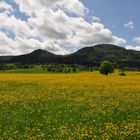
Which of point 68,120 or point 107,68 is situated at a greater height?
point 107,68

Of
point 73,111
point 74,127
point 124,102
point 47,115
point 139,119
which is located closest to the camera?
point 74,127

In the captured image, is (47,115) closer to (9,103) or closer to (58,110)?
(58,110)

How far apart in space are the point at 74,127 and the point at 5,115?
580cm

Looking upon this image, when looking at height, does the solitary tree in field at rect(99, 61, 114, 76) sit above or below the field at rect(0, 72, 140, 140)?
above

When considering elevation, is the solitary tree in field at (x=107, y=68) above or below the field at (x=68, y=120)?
above

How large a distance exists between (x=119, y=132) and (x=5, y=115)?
8009mm

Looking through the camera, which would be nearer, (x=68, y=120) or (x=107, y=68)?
(x=68, y=120)

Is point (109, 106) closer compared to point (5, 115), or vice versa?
point (5, 115)

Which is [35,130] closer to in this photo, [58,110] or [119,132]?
[119,132]

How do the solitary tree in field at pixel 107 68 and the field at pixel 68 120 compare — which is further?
the solitary tree in field at pixel 107 68

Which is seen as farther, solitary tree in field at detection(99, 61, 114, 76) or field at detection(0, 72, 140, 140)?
solitary tree in field at detection(99, 61, 114, 76)

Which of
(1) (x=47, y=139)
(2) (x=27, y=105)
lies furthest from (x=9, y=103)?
(1) (x=47, y=139)

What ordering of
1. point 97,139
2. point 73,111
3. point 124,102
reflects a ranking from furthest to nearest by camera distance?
point 124,102, point 73,111, point 97,139

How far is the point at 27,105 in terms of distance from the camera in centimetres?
2638
